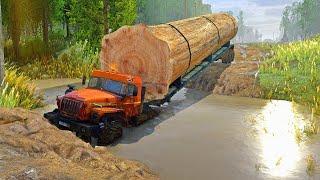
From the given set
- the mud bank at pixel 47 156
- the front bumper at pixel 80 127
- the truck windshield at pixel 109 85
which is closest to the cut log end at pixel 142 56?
the truck windshield at pixel 109 85

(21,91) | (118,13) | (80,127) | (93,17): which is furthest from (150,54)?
(118,13)

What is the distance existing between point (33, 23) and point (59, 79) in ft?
24.5

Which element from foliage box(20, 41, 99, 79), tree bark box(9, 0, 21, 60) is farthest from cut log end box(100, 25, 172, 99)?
tree bark box(9, 0, 21, 60)

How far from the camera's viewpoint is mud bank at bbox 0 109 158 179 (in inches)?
224

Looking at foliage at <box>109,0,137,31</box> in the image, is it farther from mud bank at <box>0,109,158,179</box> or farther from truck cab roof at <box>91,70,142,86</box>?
mud bank at <box>0,109,158,179</box>

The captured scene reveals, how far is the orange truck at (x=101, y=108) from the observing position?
30.2 ft

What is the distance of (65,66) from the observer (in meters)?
19.6

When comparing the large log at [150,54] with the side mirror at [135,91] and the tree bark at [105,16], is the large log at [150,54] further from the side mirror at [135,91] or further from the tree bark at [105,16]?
the tree bark at [105,16]

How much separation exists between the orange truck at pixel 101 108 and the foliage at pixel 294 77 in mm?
6089

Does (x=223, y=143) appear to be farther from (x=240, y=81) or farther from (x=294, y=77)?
(x=294, y=77)

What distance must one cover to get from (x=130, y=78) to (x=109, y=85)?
60cm

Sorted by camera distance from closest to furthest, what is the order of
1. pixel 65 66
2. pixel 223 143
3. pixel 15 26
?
pixel 223 143, pixel 65 66, pixel 15 26

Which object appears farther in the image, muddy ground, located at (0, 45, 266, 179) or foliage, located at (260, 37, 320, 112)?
foliage, located at (260, 37, 320, 112)

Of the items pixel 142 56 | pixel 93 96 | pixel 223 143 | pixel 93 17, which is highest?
pixel 93 17
